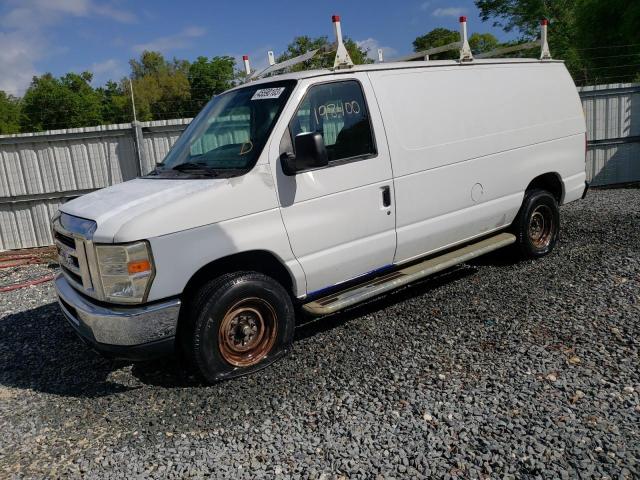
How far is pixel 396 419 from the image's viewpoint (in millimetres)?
3418

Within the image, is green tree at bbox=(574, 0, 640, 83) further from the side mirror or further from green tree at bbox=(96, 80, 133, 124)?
green tree at bbox=(96, 80, 133, 124)

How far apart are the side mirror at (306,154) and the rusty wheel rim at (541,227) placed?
339cm

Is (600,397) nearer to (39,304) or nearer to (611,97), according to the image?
(39,304)

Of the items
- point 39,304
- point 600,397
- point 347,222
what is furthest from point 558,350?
point 39,304

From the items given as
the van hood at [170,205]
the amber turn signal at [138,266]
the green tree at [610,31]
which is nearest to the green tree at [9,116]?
the green tree at [610,31]

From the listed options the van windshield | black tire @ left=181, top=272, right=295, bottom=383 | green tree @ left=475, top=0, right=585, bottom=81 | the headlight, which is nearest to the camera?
the headlight

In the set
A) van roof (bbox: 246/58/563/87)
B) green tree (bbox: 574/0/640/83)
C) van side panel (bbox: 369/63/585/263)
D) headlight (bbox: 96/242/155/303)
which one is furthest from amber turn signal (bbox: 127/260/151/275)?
green tree (bbox: 574/0/640/83)

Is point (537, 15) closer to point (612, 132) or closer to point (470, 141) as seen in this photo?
point (612, 132)

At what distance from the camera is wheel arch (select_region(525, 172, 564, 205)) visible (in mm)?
6309

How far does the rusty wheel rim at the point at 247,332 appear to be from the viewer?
4023mm

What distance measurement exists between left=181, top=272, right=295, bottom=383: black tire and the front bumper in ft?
0.59

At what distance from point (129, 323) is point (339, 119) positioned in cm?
236

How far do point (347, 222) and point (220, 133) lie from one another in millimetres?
1427

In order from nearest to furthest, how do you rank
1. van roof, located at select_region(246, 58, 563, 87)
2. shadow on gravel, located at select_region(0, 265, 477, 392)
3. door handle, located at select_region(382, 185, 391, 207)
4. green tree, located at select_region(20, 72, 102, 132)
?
shadow on gravel, located at select_region(0, 265, 477, 392) → van roof, located at select_region(246, 58, 563, 87) → door handle, located at select_region(382, 185, 391, 207) → green tree, located at select_region(20, 72, 102, 132)
